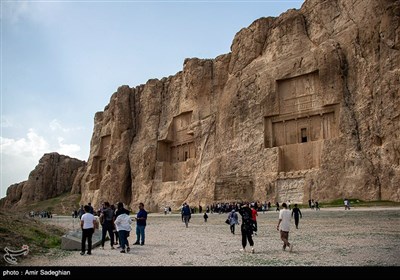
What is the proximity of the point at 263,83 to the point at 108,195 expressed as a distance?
32901mm

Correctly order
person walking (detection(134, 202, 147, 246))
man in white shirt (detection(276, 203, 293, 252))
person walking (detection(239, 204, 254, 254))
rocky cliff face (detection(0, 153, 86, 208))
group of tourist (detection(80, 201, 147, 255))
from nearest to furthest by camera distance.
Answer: man in white shirt (detection(276, 203, 293, 252)) < person walking (detection(239, 204, 254, 254)) < group of tourist (detection(80, 201, 147, 255)) < person walking (detection(134, 202, 147, 246)) < rocky cliff face (detection(0, 153, 86, 208))

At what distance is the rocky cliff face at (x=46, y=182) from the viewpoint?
86375 mm

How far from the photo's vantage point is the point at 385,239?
44.7ft

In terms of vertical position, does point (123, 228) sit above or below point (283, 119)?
below

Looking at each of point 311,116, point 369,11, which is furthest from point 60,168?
point 369,11

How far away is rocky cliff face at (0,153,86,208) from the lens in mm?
86375

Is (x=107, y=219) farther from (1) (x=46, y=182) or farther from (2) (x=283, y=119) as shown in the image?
(1) (x=46, y=182)

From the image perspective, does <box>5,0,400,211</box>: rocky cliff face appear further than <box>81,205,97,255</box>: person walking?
Yes

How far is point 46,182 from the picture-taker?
87438 mm

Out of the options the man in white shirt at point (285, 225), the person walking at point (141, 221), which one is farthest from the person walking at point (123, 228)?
the man in white shirt at point (285, 225)

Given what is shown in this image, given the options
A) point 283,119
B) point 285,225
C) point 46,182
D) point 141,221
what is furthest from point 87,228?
point 46,182

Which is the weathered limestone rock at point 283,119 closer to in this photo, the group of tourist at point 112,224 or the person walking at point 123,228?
the group of tourist at point 112,224

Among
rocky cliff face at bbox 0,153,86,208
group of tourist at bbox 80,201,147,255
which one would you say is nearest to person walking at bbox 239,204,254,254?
group of tourist at bbox 80,201,147,255

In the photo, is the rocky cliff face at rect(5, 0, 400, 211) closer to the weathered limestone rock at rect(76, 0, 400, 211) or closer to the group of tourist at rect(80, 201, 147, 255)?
the weathered limestone rock at rect(76, 0, 400, 211)
